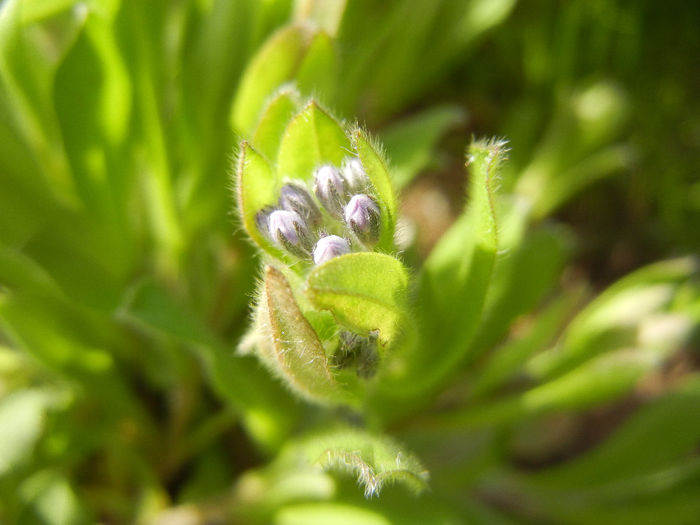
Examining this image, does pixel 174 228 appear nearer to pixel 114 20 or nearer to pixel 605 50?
pixel 114 20

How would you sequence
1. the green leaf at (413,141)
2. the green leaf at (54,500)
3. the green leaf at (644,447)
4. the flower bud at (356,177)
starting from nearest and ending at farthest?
1. the flower bud at (356,177)
2. the green leaf at (54,500)
3. the green leaf at (413,141)
4. the green leaf at (644,447)

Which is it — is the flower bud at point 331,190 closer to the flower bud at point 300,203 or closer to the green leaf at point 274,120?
the flower bud at point 300,203

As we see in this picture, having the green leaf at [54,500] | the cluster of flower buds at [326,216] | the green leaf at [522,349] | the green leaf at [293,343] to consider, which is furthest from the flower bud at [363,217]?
the green leaf at [54,500]

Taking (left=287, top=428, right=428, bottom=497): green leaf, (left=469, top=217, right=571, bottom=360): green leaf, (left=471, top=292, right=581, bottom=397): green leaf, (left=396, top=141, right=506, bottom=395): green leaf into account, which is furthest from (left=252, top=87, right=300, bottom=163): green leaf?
(left=471, top=292, right=581, bottom=397): green leaf

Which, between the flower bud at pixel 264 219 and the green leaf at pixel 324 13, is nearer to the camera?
the flower bud at pixel 264 219

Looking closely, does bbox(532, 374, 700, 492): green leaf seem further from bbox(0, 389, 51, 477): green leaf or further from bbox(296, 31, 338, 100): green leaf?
bbox(0, 389, 51, 477): green leaf

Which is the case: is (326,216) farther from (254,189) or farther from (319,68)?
(319,68)
